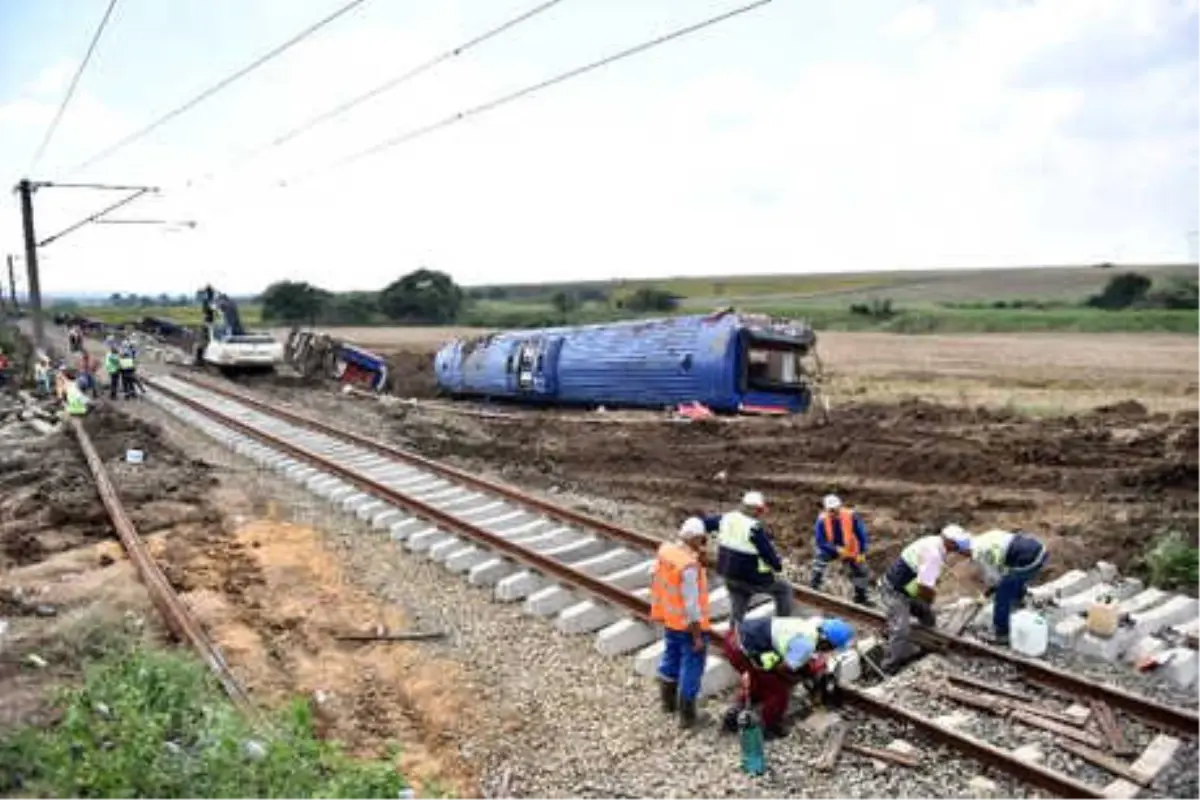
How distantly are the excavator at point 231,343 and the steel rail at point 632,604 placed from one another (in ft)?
55.2

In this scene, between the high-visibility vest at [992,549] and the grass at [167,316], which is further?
the grass at [167,316]

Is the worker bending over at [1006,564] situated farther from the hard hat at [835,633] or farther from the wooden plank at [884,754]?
the wooden plank at [884,754]

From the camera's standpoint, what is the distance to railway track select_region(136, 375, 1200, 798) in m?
6.94

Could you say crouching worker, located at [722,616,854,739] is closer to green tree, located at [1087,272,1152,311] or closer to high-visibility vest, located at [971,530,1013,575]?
high-visibility vest, located at [971,530,1013,575]

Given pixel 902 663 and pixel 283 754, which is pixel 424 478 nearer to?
pixel 902 663

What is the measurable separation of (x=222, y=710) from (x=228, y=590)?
14.7 feet

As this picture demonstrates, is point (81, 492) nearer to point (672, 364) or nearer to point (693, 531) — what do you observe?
point (693, 531)

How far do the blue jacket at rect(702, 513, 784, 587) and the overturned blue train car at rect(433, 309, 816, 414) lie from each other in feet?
43.6

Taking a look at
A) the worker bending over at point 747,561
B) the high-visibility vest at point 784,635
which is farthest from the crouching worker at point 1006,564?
the high-visibility vest at point 784,635

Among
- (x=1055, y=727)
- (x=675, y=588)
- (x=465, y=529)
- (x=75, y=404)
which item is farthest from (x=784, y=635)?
(x=75, y=404)

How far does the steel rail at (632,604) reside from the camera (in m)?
6.36

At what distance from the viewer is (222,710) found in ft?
20.9

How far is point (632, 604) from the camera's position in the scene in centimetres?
937

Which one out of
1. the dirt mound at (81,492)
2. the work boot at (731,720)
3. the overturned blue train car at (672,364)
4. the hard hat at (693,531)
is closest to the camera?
the work boot at (731,720)
